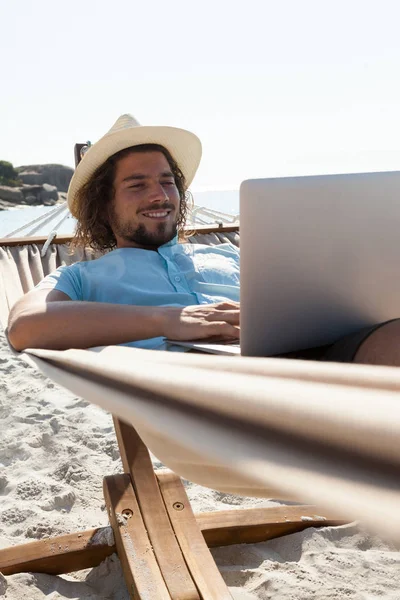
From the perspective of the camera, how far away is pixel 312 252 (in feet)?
3.26

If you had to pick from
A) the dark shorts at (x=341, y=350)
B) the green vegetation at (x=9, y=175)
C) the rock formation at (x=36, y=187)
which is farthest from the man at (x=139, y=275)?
the green vegetation at (x=9, y=175)

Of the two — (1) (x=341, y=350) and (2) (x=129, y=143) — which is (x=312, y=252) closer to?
(1) (x=341, y=350)

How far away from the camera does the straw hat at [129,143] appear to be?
2109mm

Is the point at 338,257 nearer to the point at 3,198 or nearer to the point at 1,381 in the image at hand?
the point at 1,381

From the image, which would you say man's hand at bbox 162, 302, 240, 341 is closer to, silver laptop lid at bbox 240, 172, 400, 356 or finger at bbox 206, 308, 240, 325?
finger at bbox 206, 308, 240, 325

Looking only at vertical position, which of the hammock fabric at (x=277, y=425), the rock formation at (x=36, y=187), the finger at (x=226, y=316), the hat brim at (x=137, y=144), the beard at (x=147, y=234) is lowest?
the rock formation at (x=36, y=187)

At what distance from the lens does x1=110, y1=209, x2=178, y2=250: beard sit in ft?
6.61

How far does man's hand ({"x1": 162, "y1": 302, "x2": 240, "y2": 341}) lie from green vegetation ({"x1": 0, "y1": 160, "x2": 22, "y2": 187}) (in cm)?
3586

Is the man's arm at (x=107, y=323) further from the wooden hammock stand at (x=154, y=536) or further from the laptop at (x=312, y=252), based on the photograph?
the laptop at (x=312, y=252)

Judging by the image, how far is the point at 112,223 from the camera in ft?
7.11

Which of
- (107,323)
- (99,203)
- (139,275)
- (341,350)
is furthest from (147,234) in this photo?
(341,350)

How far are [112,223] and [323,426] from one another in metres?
1.82

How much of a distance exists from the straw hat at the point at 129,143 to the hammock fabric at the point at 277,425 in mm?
1471

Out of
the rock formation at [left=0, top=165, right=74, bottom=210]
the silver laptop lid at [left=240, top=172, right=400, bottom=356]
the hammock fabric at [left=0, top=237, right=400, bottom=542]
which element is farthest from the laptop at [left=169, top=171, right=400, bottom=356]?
the rock formation at [left=0, top=165, right=74, bottom=210]
